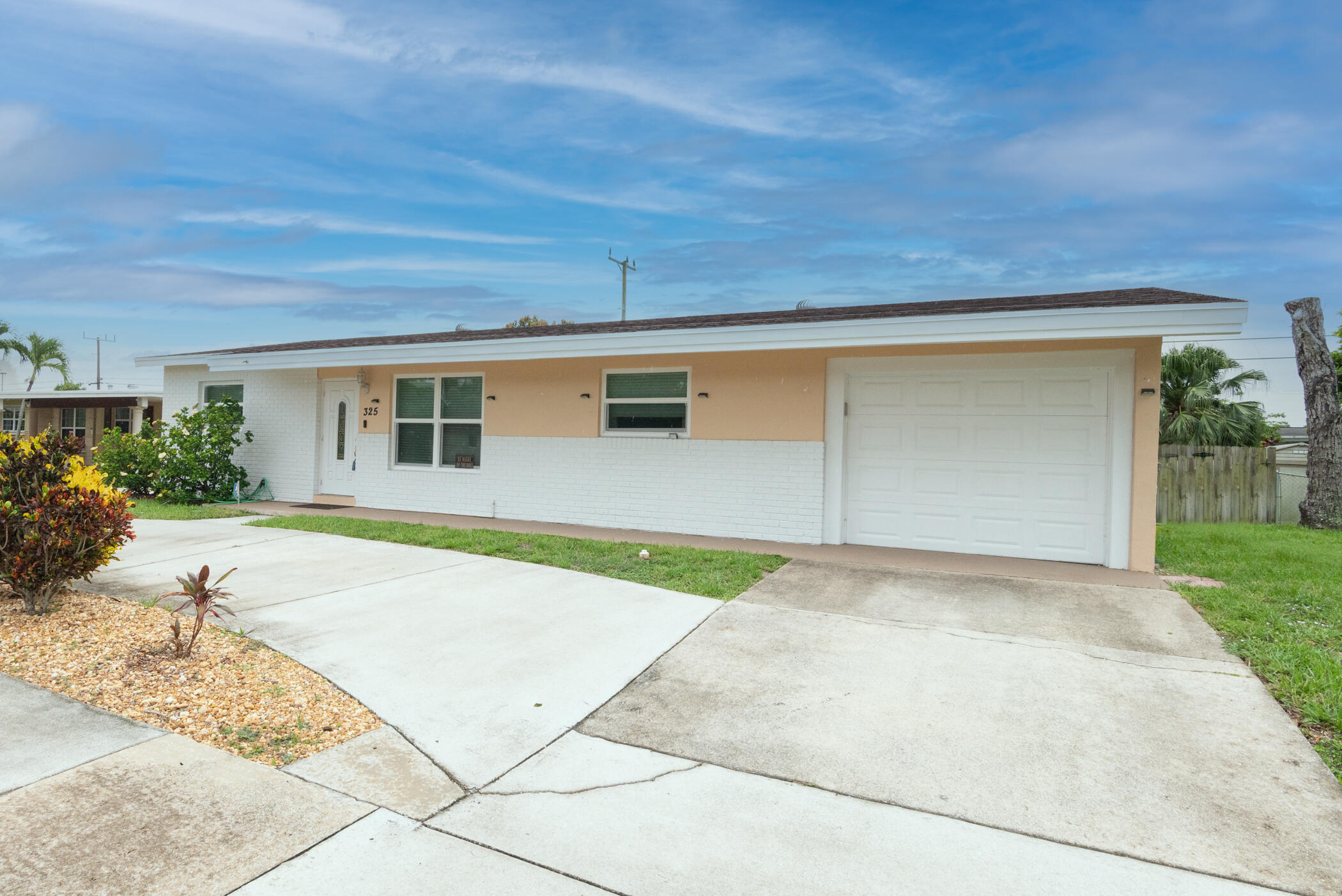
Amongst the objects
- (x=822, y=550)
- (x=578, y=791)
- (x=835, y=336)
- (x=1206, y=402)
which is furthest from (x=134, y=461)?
(x=1206, y=402)

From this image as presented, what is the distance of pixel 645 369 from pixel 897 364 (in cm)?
346

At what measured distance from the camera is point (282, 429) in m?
13.2

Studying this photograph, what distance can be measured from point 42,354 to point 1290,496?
44497 millimetres

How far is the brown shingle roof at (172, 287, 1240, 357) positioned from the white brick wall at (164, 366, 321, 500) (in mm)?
642

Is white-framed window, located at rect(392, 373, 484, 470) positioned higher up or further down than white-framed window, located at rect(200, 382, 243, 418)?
further down

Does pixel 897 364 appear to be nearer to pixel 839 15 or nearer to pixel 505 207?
pixel 839 15

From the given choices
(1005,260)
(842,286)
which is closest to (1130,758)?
(1005,260)

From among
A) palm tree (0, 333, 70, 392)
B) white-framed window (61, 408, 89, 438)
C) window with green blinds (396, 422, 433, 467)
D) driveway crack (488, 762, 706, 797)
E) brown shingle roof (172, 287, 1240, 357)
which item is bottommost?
driveway crack (488, 762, 706, 797)

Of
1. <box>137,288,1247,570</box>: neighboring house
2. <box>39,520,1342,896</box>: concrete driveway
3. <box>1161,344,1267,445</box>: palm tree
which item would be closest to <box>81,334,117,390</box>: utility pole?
<box>137,288,1247,570</box>: neighboring house

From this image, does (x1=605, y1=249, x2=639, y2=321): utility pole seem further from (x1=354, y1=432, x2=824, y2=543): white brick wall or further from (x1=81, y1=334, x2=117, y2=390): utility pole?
(x1=81, y1=334, x2=117, y2=390): utility pole

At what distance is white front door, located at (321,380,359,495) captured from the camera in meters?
12.6

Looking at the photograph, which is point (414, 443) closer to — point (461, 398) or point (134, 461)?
point (461, 398)

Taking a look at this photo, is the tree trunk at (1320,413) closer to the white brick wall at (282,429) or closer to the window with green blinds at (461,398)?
the window with green blinds at (461,398)

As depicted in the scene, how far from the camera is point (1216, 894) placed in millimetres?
2443
